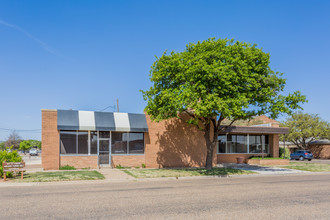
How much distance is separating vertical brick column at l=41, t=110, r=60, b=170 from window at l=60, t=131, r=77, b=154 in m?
0.44

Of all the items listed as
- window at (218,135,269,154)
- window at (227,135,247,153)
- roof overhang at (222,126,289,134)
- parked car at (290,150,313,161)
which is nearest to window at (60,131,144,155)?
roof overhang at (222,126,289,134)

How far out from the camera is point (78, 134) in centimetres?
2233

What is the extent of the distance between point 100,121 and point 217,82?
385 inches

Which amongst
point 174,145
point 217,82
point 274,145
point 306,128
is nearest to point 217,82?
point 217,82

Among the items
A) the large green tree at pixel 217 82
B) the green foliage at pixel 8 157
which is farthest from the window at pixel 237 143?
the green foliage at pixel 8 157

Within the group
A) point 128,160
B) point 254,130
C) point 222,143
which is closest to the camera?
point 128,160

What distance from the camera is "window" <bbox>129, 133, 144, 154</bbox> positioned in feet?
77.9

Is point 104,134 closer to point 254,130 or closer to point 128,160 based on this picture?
point 128,160

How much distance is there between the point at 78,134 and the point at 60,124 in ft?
5.69

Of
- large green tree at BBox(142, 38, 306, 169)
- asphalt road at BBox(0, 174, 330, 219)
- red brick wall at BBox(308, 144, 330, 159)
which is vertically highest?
large green tree at BBox(142, 38, 306, 169)

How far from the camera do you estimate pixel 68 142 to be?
21984mm

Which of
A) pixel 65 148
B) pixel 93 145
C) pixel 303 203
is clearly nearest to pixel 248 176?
pixel 303 203

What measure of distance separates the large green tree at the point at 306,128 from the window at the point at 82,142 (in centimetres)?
3411

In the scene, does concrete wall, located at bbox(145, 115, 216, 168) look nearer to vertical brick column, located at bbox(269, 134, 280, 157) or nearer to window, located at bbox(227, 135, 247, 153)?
window, located at bbox(227, 135, 247, 153)
